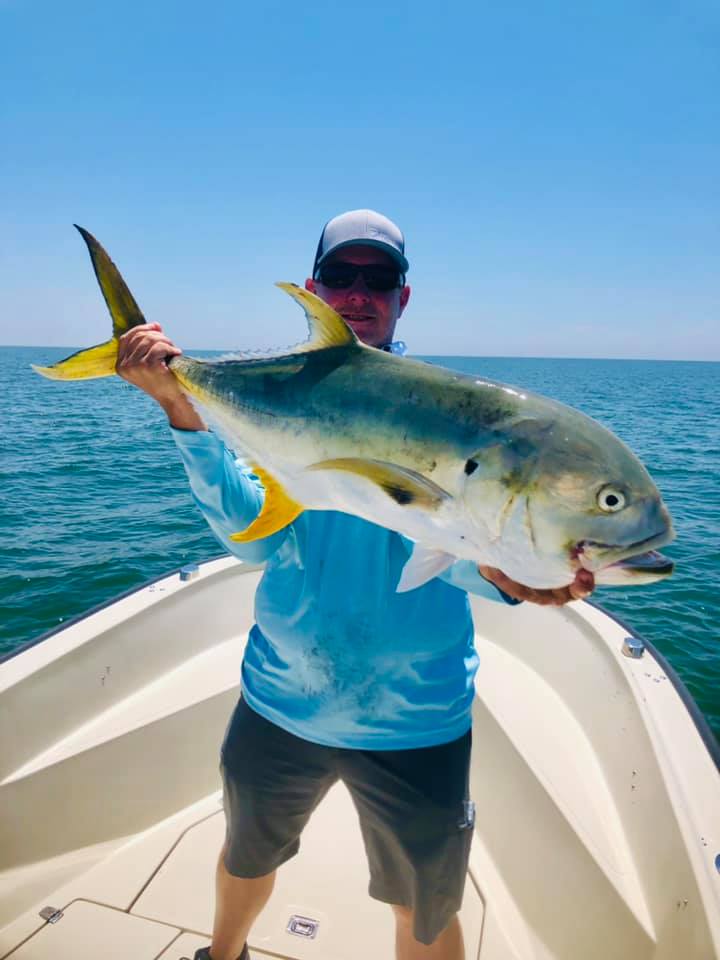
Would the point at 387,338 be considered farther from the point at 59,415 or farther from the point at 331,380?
the point at 59,415

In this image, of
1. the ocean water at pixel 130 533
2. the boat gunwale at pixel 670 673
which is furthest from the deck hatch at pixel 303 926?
the ocean water at pixel 130 533

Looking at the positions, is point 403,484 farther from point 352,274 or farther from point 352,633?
point 352,274

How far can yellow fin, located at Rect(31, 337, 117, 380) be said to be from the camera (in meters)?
2.12

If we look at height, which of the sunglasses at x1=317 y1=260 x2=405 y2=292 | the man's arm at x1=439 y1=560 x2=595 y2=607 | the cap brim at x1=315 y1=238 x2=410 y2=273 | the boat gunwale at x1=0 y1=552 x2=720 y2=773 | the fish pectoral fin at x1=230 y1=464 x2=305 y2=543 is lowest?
the boat gunwale at x1=0 y1=552 x2=720 y2=773

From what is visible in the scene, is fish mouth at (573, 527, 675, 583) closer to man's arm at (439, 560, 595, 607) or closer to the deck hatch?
man's arm at (439, 560, 595, 607)

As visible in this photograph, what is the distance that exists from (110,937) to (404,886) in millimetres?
1745

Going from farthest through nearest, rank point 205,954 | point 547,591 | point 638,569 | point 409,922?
point 205,954, point 409,922, point 547,591, point 638,569

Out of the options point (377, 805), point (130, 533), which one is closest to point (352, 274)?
point (377, 805)

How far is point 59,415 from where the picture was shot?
2741cm

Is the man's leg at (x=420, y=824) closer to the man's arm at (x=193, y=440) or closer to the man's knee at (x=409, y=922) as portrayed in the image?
the man's knee at (x=409, y=922)

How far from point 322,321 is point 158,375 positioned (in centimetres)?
64

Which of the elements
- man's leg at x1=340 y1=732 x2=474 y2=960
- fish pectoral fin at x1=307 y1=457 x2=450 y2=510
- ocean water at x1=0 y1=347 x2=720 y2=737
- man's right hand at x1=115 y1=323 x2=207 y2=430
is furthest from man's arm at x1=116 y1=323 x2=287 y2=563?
ocean water at x1=0 y1=347 x2=720 y2=737

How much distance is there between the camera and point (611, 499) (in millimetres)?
1354

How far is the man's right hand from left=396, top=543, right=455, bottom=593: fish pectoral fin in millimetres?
898
